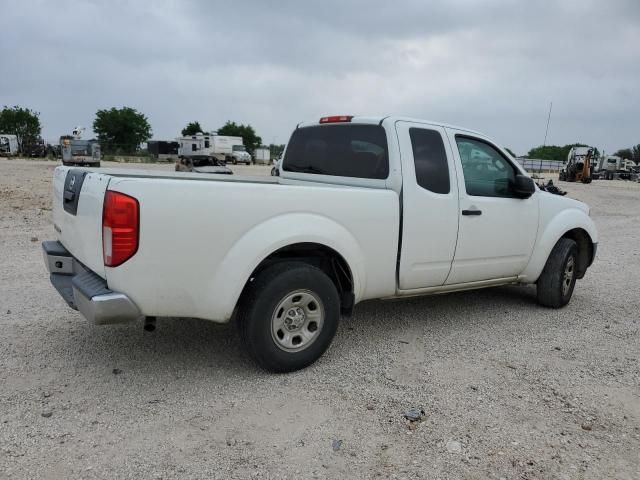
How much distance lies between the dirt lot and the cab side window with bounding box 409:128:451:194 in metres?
1.34

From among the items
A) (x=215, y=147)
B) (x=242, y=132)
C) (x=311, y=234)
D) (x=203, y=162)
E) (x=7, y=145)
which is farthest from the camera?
(x=242, y=132)

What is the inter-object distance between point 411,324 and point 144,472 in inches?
116

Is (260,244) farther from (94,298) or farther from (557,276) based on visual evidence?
(557,276)

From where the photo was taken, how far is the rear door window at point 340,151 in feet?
14.3

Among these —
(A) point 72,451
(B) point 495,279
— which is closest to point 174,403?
(A) point 72,451

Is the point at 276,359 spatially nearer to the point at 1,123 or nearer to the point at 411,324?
the point at 411,324

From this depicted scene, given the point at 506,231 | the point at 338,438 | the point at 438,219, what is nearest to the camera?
the point at 338,438

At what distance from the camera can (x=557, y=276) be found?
18.1 feet

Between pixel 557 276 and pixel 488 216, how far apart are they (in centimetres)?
133

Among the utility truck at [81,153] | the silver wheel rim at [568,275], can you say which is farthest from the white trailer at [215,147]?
the silver wheel rim at [568,275]

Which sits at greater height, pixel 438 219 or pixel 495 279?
pixel 438 219

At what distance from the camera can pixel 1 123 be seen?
64.9 metres

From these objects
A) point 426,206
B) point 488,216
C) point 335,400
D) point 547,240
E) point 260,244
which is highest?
point 426,206

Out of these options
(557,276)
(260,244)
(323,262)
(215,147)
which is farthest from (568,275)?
(215,147)
